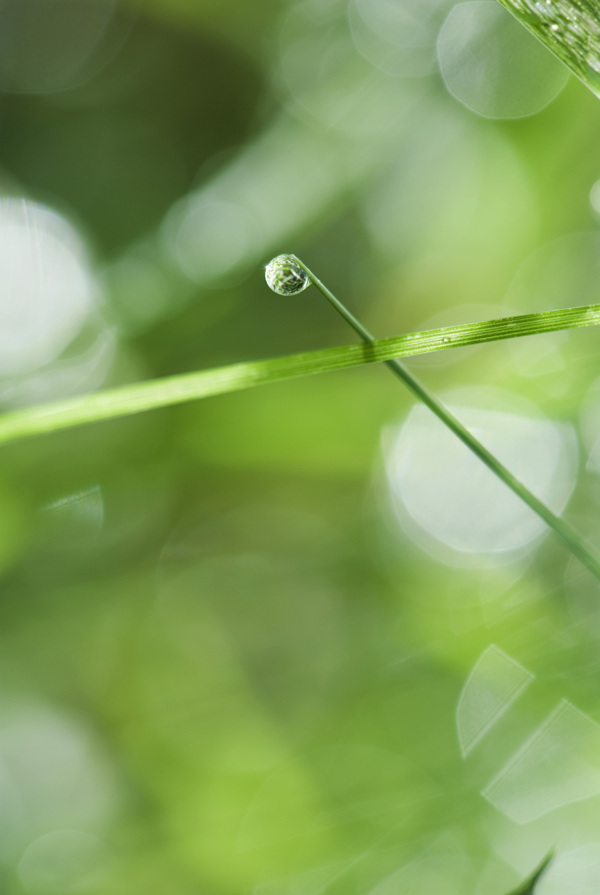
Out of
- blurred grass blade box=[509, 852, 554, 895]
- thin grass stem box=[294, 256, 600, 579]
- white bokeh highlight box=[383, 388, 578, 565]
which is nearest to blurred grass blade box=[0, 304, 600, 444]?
thin grass stem box=[294, 256, 600, 579]

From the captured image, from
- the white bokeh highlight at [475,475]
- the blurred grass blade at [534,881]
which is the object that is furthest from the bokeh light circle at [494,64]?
the blurred grass blade at [534,881]

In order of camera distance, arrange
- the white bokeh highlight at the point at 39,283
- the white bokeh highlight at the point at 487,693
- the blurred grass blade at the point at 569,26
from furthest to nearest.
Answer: the white bokeh highlight at the point at 39,283
the white bokeh highlight at the point at 487,693
the blurred grass blade at the point at 569,26

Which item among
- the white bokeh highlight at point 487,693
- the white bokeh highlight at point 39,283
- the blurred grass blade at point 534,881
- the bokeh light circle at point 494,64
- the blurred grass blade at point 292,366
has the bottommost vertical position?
the blurred grass blade at point 534,881

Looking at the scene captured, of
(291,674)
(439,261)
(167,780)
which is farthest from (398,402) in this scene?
(167,780)

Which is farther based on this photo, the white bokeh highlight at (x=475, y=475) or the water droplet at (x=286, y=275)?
the white bokeh highlight at (x=475, y=475)

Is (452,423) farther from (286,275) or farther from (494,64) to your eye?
(494,64)

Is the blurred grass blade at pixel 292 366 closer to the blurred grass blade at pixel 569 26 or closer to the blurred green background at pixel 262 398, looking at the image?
the blurred grass blade at pixel 569 26

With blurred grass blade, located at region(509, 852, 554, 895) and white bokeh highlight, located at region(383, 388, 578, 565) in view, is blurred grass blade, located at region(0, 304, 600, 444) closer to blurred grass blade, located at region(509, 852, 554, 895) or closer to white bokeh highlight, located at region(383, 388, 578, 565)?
blurred grass blade, located at region(509, 852, 554, 895)

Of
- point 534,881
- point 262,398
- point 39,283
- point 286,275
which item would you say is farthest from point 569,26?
point 39,283
